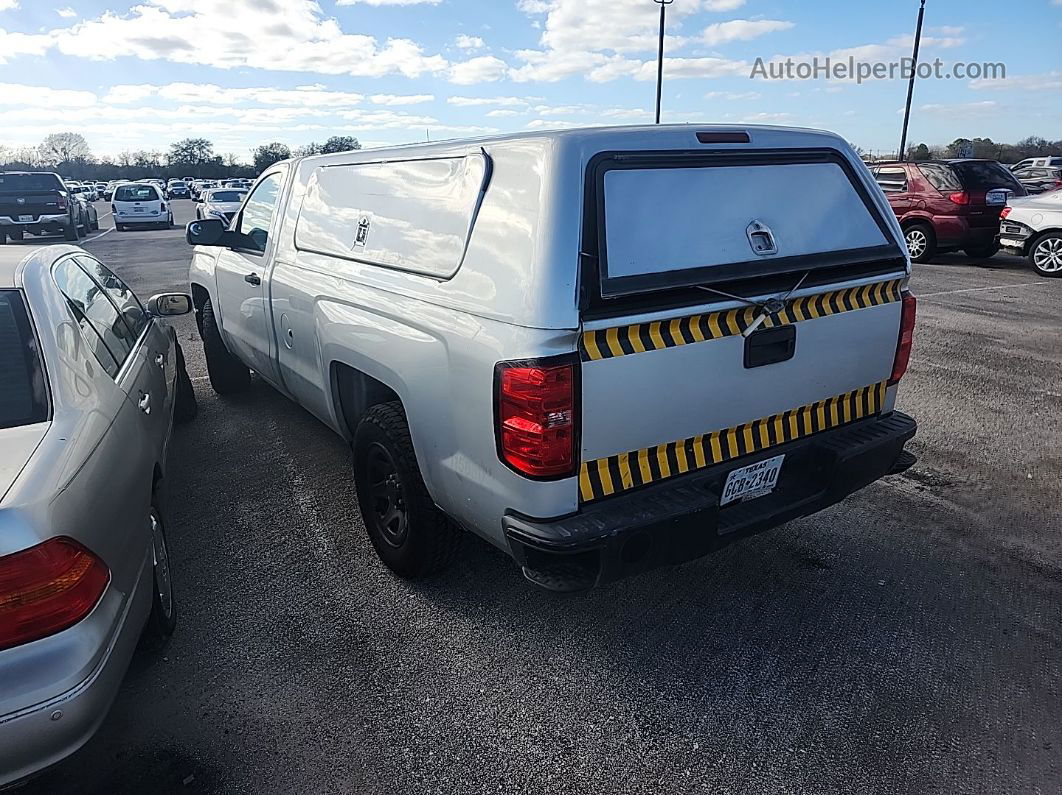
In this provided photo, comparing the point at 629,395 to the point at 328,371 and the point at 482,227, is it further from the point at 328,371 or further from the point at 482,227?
the point at 328,371

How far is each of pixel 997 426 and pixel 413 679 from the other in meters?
4.68

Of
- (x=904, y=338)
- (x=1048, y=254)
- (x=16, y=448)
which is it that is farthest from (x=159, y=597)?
(x=1048, y=254)

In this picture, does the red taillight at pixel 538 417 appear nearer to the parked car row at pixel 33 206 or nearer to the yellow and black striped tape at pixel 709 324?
the yellow and black striped tape at pixel 709 324

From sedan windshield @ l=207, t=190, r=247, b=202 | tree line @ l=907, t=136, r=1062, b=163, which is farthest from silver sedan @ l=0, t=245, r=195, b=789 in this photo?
tree line @ l=907, t=136, r=1062, b=163

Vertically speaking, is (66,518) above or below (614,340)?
below

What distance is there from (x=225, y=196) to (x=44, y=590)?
24198 millimetres

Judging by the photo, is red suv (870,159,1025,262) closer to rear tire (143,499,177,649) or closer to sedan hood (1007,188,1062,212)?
sedan hood (1007,188,1062,212)

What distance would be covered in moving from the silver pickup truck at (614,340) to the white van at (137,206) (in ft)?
84.9

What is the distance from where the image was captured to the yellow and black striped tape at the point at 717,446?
8.22ft

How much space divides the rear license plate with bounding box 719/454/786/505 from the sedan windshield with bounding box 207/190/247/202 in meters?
23.4

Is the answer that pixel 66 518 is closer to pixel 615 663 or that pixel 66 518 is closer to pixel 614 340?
pixel 614 340

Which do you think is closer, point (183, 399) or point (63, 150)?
point (183, 399)

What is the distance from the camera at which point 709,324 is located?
2.61m

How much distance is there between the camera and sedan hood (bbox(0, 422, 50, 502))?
195cm
